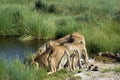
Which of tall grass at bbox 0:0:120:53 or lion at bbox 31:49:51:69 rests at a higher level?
lion at bbox 31:49:51:69

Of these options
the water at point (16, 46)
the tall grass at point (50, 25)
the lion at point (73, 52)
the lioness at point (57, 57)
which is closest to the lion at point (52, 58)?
the lioness at point (57, 57)

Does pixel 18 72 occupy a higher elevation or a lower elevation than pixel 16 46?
higher

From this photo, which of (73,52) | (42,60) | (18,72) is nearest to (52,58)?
(42,60)

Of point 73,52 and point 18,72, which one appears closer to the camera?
point 18,72

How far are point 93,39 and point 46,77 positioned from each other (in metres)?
6.10

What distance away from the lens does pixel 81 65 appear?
1229cm

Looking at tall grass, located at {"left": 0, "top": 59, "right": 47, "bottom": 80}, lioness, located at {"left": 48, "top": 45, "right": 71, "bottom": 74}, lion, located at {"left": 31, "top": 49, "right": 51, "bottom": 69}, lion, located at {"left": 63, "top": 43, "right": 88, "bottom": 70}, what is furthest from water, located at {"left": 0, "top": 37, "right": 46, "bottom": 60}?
tall grass, located at {"left": 0, "top": 59, "right": 47, "bottom": 80}

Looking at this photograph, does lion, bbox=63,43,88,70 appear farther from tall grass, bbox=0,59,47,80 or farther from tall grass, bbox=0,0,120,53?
tall grass, bbox=0,0,120,53

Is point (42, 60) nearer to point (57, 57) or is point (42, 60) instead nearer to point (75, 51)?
point (57, 57)

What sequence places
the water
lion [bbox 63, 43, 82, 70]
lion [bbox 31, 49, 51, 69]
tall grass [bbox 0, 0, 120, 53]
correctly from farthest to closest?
tall grass [bbox 0, 0, 120, 53], the water, lion [bbox 63, 43, 82, 70], lion [bbox 31, 49, 51, 69]

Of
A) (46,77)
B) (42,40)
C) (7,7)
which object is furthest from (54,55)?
(7,7)

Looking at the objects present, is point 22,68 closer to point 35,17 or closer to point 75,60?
point 75,60

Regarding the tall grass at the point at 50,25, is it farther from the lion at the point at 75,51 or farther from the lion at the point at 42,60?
the lion at the point at 42,60

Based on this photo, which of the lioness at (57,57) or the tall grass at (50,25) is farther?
the tall grass at (50,25)
